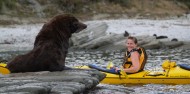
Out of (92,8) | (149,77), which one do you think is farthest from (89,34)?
(149,77)

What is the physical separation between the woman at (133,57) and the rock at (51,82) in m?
2.38

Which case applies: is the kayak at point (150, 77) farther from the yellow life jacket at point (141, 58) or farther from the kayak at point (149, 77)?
the yellow life jacket at point (141, 58)

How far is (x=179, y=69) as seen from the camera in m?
Result: 11.5

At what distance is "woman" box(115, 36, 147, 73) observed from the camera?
10930mm

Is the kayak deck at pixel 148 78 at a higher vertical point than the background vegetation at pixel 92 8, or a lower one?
lower

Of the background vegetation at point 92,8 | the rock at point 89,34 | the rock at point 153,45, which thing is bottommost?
the rock at point 153,45

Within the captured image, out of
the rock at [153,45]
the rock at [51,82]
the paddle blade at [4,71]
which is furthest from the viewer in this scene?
the rock at [153,45]

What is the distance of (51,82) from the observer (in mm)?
7277

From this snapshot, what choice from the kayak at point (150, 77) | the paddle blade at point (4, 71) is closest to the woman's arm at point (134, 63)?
the kayak at point (150, 77)

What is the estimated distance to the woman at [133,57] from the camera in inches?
430

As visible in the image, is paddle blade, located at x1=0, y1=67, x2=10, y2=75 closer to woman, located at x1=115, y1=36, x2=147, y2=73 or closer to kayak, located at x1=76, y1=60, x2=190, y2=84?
kayak, located at x1=76, y1=60, x2=190, y2=84

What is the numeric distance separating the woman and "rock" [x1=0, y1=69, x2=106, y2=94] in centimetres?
238

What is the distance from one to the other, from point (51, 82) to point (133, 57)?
13.4 ft

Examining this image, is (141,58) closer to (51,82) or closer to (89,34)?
(51,82)
